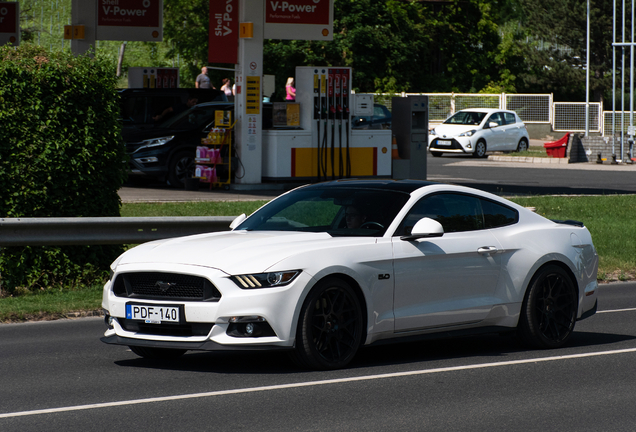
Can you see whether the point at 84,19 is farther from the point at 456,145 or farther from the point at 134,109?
the point at 456,145

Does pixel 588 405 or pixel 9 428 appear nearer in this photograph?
pixel 9 428

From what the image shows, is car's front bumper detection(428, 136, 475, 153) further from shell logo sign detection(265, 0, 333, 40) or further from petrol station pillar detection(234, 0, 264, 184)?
petrol station pillar detection(234, 0, 264, 184)

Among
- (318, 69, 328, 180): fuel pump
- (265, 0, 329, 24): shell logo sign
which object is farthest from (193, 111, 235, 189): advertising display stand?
(265, 0, 329, 24): shell logo sign

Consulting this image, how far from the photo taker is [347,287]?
760cm

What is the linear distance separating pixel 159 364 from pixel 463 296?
239cm

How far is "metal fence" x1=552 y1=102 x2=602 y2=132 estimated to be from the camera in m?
52.6

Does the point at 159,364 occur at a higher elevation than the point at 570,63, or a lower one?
lower

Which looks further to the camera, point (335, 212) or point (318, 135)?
point (318, 135)

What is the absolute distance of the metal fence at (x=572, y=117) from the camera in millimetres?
52625

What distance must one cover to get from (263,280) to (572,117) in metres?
48.0

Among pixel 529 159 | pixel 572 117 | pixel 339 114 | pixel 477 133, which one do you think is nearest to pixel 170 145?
pixel 339 114

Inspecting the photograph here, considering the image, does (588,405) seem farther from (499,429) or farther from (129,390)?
(129,390)

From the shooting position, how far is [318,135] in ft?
77.1

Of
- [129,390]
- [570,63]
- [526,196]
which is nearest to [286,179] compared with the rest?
[526,196]
